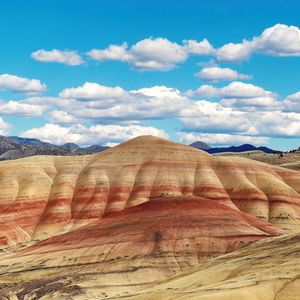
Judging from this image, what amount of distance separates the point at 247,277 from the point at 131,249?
46.5 meters

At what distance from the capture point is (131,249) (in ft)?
432

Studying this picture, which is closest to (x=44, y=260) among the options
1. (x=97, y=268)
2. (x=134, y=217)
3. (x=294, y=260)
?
(x=97, y=268)

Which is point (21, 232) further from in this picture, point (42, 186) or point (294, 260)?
point (294, 260)

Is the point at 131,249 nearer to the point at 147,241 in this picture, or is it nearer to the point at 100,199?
the point at 147,241

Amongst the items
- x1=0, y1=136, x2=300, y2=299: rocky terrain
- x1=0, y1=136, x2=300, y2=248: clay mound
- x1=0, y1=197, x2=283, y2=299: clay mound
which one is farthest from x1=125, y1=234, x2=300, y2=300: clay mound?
x1=0, y1=136, x2=300, y2=248: clay mound

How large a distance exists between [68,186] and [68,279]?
8324 centimetres

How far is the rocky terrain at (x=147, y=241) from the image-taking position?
9638 centimetres

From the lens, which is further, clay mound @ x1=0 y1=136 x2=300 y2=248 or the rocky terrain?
clay mound @ x1=0 y1=136 x2=300 y2=248

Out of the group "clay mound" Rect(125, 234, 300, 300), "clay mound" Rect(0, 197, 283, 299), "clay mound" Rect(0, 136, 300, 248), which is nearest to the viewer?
"clay mound" Rect(125, 234, 300, 300)

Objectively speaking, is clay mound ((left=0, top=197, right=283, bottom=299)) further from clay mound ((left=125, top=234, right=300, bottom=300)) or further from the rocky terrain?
clay mound ((left=125, top=234, right=300, bottom=300))

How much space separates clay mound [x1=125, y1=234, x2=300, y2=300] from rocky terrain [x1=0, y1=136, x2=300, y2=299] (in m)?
0.23

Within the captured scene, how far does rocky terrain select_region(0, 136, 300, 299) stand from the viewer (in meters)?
96.4

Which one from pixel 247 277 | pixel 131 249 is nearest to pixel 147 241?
pixel 131 249

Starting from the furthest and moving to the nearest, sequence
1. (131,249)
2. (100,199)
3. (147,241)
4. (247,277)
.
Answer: (100,199), (147,241), (131,249), (247,277)
